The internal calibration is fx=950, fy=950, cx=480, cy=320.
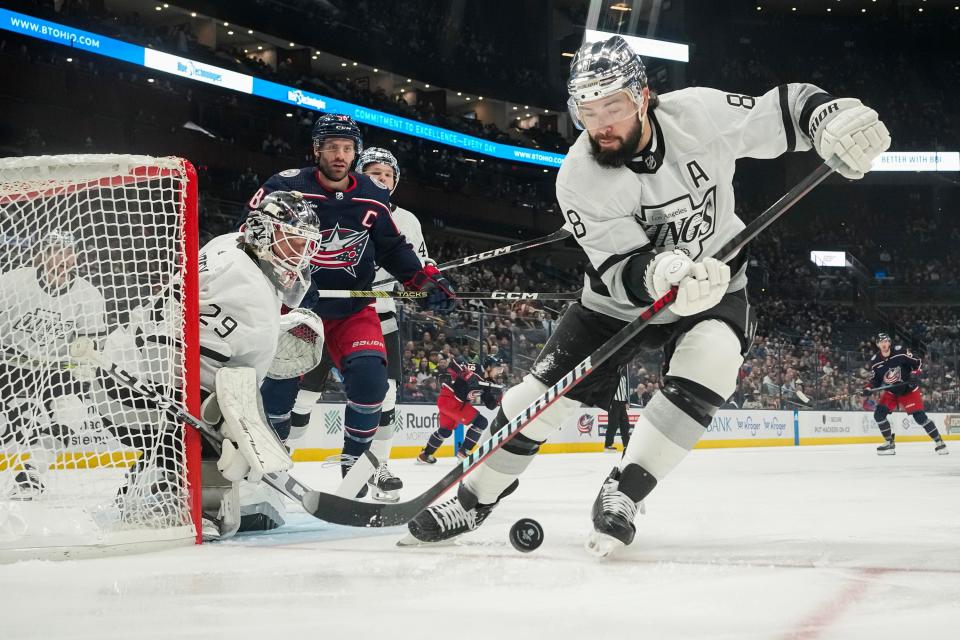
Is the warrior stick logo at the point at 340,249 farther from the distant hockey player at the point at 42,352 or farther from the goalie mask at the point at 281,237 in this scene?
the distant hockey player at the point at 42,352

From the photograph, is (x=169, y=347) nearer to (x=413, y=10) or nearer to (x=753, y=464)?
(x=753, y=464)

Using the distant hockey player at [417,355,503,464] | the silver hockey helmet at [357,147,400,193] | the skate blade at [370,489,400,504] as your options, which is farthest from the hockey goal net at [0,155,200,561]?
the distant hockey player at [417,355,503,464]

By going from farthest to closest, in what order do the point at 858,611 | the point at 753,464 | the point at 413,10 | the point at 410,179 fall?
the point at 413,10 < the point at 410,179 < the point at 753,464 < the point at 858,611

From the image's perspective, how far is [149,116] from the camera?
14.3 metres

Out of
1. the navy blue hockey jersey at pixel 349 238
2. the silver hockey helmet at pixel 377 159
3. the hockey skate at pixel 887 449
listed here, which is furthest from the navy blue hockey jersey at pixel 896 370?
the navy blue hockey jersey at pixel 349 238

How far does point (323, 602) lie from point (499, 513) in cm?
169

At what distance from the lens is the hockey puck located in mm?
2203

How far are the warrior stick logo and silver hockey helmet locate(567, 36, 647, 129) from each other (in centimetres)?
153

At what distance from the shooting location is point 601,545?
209cm

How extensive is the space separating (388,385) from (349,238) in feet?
1.95

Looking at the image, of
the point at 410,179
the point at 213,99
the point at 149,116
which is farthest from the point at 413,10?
the point at 149,116

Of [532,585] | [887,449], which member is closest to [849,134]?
[532,585]

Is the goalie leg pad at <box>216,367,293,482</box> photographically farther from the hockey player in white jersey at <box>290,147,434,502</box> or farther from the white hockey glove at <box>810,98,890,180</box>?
the white hockey glove at <box>810,98,890,180</box>

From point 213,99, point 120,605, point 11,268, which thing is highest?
point 213,99
